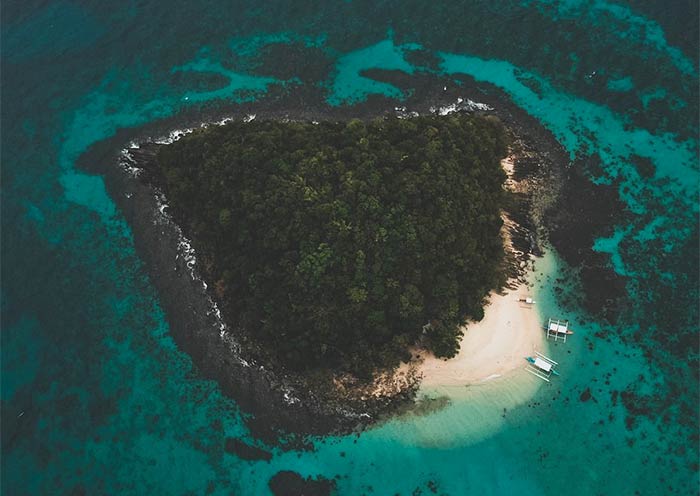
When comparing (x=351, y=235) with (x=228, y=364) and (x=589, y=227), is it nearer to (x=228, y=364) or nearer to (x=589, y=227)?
(x=228, y=364)

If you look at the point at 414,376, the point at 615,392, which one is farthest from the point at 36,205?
the point at 615,392

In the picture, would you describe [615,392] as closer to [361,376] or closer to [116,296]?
[361,376]

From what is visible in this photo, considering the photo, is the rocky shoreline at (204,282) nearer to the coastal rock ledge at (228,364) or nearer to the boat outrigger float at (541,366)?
the coastal rock ledge at (228,364)

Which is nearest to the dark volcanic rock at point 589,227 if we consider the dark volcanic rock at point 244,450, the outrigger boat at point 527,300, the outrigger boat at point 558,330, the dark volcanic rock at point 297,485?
the outrigger boat at point 558,330

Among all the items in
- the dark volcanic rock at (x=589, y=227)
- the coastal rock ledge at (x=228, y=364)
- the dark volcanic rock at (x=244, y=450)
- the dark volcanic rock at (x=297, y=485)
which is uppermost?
the dark volcanic rock at (x=589, y=227)

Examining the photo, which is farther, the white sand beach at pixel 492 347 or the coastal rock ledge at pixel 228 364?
the white sand beach at pixel 492 347

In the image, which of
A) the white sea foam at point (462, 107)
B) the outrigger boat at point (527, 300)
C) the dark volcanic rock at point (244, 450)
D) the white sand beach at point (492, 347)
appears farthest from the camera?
the white sea foam at point (462, 107)
